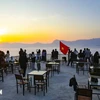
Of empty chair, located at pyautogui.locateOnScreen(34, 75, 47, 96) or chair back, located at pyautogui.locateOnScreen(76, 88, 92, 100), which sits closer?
chair back, located at pyautogui.locateOnScreen(76, 88, 92, 100)

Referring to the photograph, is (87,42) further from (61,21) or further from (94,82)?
(94,82)

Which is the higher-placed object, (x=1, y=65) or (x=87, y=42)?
(x=87, y=42)

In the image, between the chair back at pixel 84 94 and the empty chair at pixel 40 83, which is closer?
the chair back at pixel 84 94

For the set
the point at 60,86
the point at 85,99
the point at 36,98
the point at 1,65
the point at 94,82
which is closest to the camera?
the point at 85,99

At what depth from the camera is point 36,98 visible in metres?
7.81

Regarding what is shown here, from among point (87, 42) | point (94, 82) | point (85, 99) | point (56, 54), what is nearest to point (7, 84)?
point (94, 82)

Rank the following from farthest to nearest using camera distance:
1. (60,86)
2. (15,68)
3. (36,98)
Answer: (15,68) < (60,86) < (36,98)

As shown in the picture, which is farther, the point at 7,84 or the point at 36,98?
the point at 7,84

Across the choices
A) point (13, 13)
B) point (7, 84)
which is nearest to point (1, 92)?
point (7, 84)

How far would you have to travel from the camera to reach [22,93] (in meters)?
8.55

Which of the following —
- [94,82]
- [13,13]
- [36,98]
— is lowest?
[36,98]

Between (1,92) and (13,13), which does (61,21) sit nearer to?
(13,13)

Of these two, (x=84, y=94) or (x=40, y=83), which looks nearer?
(x=84, y=94)

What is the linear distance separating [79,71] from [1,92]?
269 inches
